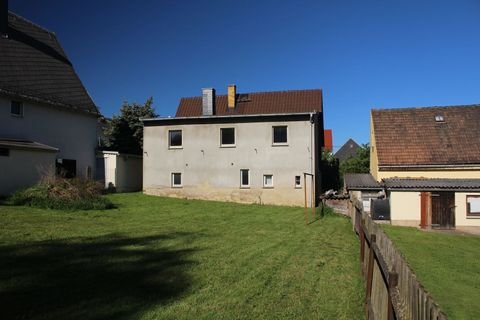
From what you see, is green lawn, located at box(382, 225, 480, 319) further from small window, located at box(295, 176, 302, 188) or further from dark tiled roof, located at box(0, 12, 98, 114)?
dark tiled roof, located at box(0, 12, 98, 114)

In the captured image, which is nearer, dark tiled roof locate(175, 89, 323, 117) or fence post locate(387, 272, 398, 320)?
fence post locate(387, 272, 398, 320)

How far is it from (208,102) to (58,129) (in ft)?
33.3

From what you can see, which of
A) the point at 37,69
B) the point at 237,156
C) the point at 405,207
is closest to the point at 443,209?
the point at 405,207

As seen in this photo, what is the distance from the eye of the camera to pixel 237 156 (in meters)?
26.7

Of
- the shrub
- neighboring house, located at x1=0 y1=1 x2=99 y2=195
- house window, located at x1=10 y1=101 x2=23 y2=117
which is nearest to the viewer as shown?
the shrub

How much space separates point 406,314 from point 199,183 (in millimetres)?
24161

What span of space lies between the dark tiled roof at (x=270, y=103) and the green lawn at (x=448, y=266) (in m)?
11.4

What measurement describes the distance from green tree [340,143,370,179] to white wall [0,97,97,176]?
2151 cm

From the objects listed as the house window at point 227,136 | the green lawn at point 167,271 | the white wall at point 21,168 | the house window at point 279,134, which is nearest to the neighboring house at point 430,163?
the house window at point 279,134

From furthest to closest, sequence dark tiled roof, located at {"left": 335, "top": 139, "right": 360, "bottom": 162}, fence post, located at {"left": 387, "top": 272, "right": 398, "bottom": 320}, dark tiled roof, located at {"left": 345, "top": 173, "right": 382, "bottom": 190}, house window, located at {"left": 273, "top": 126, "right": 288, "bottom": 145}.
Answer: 1. dark tiled roof, located at {"left": 335, "top": 139, "right": 360, "bottom": 162}
2. house window, located at {"left": 273, "top": 126, "right": 288, "bottom": 145}
3. dark tiled roof, located at {"left": 345, "top": 173, "right": 382, "bottom": 190}
4. fence post, located at {"left": 387, "top": 272, "right": 398, "bottom": 320}

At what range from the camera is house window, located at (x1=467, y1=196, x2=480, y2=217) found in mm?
23500

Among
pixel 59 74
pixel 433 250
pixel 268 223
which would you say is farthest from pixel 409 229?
pixel 59 74

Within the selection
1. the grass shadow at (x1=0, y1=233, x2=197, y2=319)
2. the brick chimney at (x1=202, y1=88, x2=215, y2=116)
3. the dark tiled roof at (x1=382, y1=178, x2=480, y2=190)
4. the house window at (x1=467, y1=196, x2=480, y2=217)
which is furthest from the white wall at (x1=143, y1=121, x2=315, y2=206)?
the grass shadow at (x1=0, y1=233, x2=197, y2=319)

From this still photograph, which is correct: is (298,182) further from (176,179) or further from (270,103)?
(176,179)
